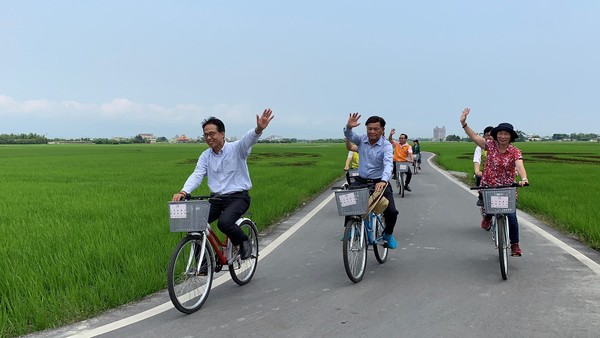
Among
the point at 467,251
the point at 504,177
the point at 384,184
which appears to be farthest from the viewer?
the point at 467,251

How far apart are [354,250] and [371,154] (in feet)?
4.20

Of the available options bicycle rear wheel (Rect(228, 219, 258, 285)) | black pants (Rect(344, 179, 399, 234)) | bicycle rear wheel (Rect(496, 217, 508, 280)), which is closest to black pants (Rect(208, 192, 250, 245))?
bicycle rear wheel (Rect(228, 219, 258, 285))

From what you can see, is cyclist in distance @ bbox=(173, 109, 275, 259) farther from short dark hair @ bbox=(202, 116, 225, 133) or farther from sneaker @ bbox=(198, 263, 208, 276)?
sneaker @ bbox=(198, 263, 208, 276)

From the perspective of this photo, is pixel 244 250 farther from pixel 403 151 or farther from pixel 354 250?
pixel 403 151

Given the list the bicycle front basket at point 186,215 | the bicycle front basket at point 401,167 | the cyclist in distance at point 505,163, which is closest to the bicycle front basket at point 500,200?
the cyclist in distance at point 505,163

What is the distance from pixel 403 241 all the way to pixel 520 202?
17.7ft

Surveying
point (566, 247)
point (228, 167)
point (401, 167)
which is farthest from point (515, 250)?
point (401, 167)

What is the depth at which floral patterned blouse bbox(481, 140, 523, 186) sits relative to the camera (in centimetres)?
547

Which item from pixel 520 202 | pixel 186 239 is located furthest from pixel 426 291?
pixel 520 202

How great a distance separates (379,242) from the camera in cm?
552

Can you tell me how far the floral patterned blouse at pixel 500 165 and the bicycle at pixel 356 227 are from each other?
152cm

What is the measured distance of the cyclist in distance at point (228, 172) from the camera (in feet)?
14.9

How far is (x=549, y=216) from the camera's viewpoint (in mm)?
9023

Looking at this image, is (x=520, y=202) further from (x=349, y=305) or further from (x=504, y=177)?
(x=349, y=305)
